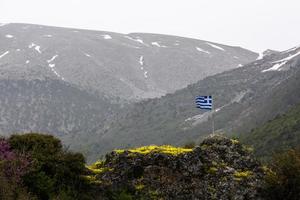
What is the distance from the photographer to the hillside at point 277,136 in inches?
2295

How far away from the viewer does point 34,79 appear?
194m

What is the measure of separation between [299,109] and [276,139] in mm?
12819

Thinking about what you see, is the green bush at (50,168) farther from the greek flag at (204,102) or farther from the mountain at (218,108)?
the mountain at (218,108)

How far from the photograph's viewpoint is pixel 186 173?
2086 centimetres

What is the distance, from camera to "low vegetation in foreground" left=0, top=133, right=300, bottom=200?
19625mm

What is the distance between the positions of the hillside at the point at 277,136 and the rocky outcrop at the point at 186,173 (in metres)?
33.5

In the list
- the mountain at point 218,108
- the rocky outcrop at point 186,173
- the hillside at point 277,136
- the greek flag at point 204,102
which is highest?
the greek flag at point 204,102

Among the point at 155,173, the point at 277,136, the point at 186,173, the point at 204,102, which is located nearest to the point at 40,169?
the point at 155,173

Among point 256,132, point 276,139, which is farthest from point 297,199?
point 256,132

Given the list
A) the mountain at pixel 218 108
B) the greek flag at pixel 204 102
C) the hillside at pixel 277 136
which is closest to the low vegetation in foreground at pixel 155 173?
the greek flag at pixel 204 102

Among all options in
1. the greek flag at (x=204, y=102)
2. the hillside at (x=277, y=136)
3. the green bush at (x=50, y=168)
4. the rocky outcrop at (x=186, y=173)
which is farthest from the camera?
the hillside at (x=277, y=136)

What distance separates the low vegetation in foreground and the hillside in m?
34.2

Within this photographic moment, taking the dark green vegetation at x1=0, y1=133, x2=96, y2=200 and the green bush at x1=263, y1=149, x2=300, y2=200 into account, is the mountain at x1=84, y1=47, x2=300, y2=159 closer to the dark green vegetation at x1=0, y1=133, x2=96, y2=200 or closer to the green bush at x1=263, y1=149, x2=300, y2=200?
the green bush at x1=263, y1=149, x2=300, y2=200

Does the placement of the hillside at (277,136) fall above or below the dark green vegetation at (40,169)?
below
